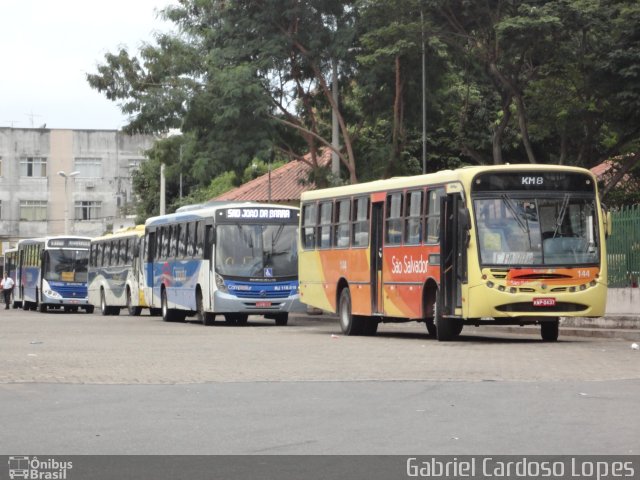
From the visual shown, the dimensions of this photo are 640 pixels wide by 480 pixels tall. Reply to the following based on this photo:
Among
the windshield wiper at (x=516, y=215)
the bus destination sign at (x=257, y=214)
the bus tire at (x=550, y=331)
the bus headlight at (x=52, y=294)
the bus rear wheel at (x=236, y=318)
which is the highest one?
the bus destination sign at (x=257, y=214)

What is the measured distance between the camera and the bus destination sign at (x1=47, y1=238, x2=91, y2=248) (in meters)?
60.2

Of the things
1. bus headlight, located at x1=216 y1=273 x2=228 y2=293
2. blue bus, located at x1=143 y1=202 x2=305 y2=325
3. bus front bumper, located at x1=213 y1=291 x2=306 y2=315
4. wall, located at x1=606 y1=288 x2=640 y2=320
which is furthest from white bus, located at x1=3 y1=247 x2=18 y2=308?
wall, located at x1=606 y1=288 x2=640 y2=320

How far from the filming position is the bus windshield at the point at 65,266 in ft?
197

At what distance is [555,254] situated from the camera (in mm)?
24234

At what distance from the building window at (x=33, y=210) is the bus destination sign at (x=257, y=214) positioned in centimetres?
7090

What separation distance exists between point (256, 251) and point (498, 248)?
1260 cm

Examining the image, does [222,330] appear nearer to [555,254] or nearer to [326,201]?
[326,201]

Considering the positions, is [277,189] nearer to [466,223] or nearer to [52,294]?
[52,294]

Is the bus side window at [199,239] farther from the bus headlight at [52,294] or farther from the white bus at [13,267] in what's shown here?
the white bus at [13,267]

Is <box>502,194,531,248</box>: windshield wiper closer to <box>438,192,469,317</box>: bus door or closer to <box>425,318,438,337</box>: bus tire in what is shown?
<box>438,192,469,317</box>: bus door

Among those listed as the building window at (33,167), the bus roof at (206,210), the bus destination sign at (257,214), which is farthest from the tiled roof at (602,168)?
the building window at (33,167)

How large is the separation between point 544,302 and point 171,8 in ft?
71.7
